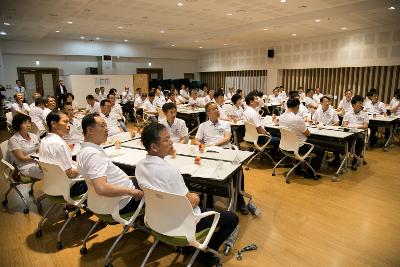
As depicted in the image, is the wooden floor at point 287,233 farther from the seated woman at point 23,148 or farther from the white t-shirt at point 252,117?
the white t-shirt at point 252,117

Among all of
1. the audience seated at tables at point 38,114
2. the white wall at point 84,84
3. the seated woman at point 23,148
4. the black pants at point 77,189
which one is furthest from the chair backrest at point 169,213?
the white wall at point 84,84

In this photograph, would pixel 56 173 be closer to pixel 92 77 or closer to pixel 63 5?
pixel 63 5

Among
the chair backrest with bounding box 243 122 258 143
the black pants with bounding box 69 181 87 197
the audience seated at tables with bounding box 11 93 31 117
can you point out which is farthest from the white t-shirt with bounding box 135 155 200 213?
the audience seated at tables with bounding box 11 93 31 117

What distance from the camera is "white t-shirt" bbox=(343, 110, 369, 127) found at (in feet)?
17.7

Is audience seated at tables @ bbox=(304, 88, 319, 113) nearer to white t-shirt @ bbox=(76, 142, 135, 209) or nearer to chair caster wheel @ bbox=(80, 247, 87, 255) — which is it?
white t-shirt @ bbox=(76, 142, 135, 209)

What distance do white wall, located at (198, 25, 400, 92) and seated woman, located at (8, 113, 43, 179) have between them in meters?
11.1

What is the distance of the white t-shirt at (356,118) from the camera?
212 inches

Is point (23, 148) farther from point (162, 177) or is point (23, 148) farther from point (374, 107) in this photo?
point (374, 107)

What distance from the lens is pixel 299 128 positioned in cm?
447

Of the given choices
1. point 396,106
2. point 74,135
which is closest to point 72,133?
point 74,135

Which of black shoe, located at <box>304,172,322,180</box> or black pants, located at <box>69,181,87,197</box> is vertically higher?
black pants, located at <box>69,181,87,197</box>

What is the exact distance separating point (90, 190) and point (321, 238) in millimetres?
2398

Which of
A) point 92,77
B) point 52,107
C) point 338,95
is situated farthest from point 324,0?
point 92,77

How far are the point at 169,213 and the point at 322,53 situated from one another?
11.9 meters
